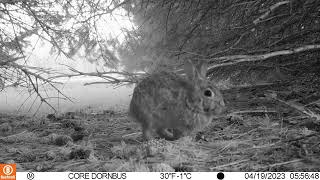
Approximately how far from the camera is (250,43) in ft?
10.6

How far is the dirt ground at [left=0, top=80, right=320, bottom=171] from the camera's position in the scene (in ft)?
6.35

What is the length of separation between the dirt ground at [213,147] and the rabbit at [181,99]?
45 cm

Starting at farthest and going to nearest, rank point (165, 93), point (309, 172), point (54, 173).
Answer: point (54, 173), point (309, 172), point (165, 93)

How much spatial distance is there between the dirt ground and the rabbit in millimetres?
451

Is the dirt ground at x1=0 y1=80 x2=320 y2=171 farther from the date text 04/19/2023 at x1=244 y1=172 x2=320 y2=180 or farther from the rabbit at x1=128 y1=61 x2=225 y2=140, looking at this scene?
the rabbit at x1=128 y1=61 x2=225 y2=140

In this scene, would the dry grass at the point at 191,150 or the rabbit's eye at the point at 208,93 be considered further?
the dry grass at the point at 191,150

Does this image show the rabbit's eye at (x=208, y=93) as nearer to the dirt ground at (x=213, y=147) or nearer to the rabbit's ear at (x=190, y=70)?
the rabbit's ear at (x=190, y=70)

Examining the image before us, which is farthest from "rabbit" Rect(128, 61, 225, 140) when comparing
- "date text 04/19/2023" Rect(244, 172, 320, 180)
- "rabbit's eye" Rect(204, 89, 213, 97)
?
"date text 04/19/2023" Rect(244, 172, 320, 180)

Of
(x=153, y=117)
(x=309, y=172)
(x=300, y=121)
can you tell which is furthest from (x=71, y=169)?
(x=300, y=121)

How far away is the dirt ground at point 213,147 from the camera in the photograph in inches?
76.2

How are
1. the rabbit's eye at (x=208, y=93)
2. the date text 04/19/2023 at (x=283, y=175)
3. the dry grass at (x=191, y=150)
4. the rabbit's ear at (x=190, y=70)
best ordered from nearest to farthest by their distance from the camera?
1. the rabbit's ear at (x=190, y=70)
2. the rabbit's eye at (x=208, y=93)
3. the date text 04/19/2023 at (x=283, y=175)
4. the dry grass at (x=191, y=150)

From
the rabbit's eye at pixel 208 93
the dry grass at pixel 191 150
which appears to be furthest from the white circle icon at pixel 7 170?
the rabbit's eye at pixel 208 93

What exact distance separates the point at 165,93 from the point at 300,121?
187cm

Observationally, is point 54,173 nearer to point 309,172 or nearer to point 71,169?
point 71,169
